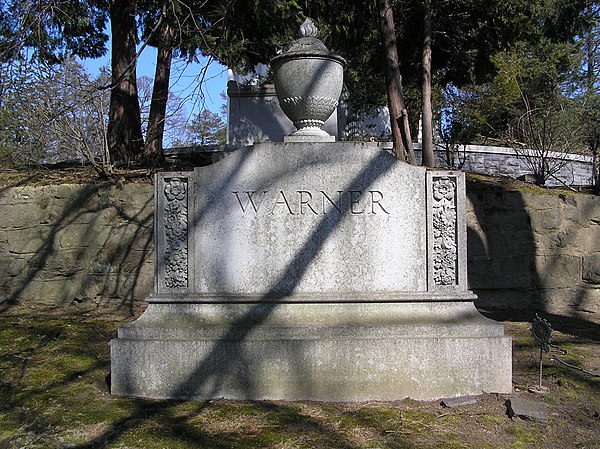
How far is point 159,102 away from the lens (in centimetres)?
1072

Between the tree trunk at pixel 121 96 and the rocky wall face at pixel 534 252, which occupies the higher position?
the tree trunk at pixel 121 96

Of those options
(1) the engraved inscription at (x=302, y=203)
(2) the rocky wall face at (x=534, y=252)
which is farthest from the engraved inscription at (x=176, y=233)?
(2) the rocky wall face at (x=534, y=252)

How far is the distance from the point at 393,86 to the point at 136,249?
445 cm

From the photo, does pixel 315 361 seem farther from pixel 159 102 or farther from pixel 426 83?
pixel 159 102

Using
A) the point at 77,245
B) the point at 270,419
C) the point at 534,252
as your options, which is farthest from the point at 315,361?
the point at 534,252

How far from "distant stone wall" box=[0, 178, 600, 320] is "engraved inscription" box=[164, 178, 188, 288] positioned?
11.6 ft

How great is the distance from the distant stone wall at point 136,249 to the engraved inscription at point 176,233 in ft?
11.6

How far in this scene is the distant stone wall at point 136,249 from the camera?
8.12 m

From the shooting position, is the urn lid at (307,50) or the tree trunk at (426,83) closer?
the urn lid at (307,50)

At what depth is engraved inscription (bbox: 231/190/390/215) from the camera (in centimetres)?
468

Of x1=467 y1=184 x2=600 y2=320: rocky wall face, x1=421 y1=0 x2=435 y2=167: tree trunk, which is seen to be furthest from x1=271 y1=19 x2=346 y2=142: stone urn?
x1=421 y1=0 x2=435 y2=167: tree trunk

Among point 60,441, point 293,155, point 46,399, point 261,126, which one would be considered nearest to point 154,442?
point 60,441

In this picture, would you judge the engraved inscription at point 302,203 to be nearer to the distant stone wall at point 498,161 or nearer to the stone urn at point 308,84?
the stone urn at point 308,84

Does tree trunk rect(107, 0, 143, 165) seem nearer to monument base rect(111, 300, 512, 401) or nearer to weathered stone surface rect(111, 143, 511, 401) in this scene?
weathered stone surface rect(111, 143, 511, 401)
